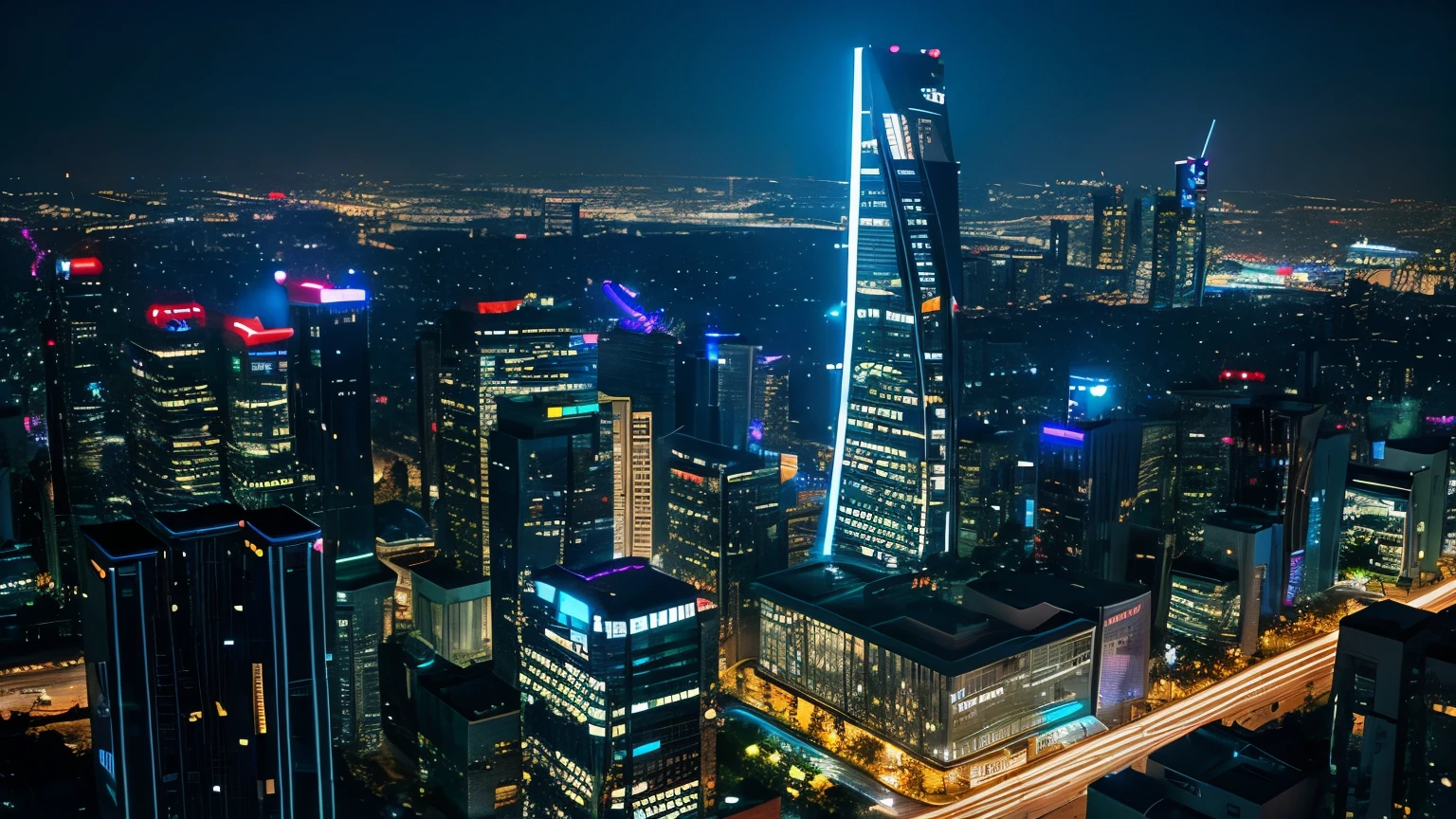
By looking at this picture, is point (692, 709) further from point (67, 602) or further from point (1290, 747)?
point (67, 602)

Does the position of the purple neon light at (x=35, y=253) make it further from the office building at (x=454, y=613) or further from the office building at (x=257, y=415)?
the office building at (x=454, y=613)

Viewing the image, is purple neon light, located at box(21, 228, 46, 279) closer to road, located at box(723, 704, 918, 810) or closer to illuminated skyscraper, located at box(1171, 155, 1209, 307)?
road, located at box(723, 704, 918, 810)

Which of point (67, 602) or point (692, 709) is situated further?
point (67, 602)

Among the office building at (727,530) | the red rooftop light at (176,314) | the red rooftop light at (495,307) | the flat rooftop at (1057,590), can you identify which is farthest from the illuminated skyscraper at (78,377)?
the flat rooftop at (1057,590)

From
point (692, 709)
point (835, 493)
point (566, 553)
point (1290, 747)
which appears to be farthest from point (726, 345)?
point (1290, 747)

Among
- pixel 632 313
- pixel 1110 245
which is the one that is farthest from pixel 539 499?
pixel 1110 245

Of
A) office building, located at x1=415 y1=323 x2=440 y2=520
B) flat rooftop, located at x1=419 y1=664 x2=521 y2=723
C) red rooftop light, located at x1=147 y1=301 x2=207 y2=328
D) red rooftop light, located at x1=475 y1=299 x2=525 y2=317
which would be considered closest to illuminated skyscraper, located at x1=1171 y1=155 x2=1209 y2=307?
red rooftop light, located at x1=475 y1=299 x2=525 y2=317
